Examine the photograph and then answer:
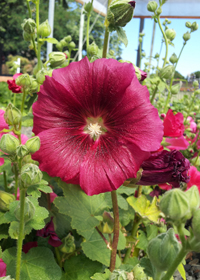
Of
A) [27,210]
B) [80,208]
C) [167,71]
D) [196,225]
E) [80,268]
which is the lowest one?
[80,268]

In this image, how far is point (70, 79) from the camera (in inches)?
21.2

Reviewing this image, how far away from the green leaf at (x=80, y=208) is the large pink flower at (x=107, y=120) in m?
0.14

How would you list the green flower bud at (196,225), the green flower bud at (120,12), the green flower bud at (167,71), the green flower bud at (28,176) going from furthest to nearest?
1. the green flower bud at (167,71)
2. the green flower bud at (120,12)
3. the green flower bud at (28,176)
4. the green flower bud at (196,225)

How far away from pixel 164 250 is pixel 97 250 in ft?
1.27

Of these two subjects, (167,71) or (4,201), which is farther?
(167,71)

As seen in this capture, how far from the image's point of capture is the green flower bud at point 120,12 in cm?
53

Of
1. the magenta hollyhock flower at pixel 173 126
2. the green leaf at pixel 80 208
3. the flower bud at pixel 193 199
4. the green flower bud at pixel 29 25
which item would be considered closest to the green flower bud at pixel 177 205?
the flower bud at pixel 193 199

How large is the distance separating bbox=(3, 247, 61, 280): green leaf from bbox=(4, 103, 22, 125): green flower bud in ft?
1.00

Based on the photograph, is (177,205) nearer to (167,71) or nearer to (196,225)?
(196,225)

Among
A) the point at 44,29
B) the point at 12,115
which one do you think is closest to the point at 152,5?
the point at 44,29

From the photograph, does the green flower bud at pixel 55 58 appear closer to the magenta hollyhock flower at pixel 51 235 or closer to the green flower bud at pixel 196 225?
the magenta hollyhock flower at pixel 51 235

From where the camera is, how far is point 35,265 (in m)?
0.61

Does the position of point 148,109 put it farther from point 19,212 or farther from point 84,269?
point 84,269

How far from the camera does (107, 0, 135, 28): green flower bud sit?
0.53m
